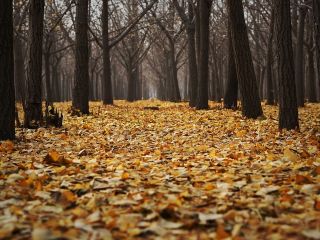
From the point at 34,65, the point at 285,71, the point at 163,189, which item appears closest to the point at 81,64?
the point at 34,65

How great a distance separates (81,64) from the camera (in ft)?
42.2

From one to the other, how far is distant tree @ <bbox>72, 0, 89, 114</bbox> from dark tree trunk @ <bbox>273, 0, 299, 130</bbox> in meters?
6.84

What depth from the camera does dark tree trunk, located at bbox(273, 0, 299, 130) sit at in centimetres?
768

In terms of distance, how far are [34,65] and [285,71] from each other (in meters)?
5.74

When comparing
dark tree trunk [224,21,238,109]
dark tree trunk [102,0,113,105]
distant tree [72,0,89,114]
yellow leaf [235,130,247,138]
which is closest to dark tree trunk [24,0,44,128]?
distant tree [72,0,89,114]

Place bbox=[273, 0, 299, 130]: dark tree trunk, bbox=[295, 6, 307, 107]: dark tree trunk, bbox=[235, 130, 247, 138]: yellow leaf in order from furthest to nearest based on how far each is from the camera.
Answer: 1. bbox=[295, 6, 307, 107]: dark tree trunk
2. bbox=[235, 130, 247, 138]: yellow leaf
3. bbox=[273, 0, 299, 130]: dark tree trunk

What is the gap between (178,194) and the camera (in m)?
3.81

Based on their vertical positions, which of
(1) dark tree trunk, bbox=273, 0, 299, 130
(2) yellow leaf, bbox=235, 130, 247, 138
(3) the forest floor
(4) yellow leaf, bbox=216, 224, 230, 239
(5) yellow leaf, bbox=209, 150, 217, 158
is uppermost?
(1) dark tree trunk, bbox=273, 0, 299, 130

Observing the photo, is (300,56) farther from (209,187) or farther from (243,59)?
(209,187)

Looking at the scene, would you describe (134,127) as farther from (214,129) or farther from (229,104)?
(229,104)

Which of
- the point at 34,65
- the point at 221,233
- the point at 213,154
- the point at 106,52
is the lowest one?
the point at 221,233

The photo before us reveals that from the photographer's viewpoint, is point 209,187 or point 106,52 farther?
point 106,52

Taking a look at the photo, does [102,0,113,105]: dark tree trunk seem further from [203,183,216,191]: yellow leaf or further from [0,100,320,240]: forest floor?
[203,183,216,191]: yellow leaf

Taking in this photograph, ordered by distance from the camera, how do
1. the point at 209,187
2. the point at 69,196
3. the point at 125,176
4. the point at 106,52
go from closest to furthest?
the point at 69,196, the point at 209,187, the point at 125,176, the point at 106,52
